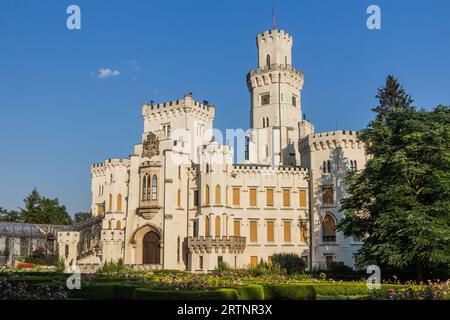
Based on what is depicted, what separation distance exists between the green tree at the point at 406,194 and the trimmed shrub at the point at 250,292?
1313cm

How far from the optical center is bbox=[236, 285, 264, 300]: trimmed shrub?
22.1 metres

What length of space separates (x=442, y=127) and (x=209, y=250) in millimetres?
25751

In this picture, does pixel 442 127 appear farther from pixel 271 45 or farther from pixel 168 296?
pixel 271 45

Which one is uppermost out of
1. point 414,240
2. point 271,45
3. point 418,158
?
point 271,45

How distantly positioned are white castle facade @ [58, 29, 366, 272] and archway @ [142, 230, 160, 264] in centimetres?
11

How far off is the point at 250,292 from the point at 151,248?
33845 mm

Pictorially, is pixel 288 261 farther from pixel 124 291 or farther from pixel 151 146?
pixel 124 291

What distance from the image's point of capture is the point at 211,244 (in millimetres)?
51219

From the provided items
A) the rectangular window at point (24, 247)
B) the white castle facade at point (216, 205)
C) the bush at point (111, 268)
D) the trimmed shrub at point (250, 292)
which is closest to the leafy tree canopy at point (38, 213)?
the rectangular window at point (24, 247)

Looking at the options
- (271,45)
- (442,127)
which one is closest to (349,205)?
(442,127)

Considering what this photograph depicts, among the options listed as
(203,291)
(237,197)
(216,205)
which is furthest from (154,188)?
(203,291)

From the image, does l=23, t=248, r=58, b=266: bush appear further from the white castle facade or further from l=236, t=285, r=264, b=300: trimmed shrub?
l=236, t=285, r=264, b=300: trimmed shrub

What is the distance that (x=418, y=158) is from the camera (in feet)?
120

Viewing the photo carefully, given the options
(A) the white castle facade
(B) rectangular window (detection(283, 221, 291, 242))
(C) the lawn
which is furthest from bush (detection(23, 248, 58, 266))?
(C) the lawn
